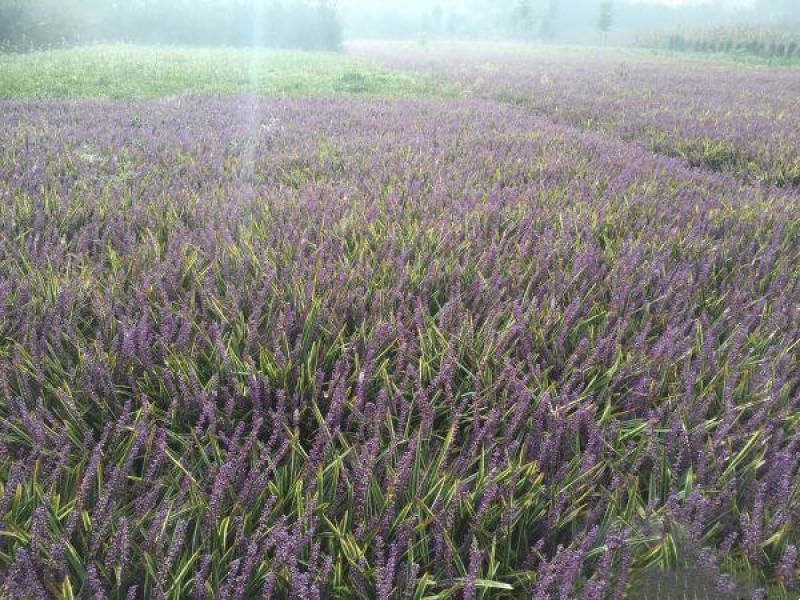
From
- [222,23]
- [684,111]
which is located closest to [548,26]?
[222,23]

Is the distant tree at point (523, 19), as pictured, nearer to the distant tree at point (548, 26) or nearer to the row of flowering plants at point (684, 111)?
the distant tree at point (548, 26)

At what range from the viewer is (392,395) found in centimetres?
181

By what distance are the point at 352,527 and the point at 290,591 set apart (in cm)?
23

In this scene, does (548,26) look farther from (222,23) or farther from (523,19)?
(222,23)

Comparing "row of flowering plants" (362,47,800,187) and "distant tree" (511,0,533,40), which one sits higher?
"distant tree" (511,0,533,40)

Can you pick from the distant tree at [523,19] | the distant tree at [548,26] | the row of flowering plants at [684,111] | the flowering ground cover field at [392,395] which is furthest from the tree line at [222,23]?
the distant tree at [548,26]

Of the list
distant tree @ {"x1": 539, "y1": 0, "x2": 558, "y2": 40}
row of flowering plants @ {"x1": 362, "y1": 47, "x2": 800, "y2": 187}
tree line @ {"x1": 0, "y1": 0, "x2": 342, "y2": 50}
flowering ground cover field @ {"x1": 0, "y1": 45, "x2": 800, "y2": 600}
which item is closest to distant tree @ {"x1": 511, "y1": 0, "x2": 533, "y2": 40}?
distant tree @ {"x1": 539, "y1": 0, "x2": 558, "y2": 40}

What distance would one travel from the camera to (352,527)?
1324 millimetres

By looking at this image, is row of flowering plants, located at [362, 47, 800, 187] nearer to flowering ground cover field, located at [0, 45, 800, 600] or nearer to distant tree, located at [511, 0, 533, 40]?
flowering ground cover field, located at [0, 45, 800, 600]

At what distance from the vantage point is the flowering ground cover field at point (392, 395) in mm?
1186

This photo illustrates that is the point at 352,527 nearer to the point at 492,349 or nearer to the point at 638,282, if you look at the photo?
the point at 492,349

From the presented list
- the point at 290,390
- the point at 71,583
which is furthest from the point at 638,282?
the point at 71,583

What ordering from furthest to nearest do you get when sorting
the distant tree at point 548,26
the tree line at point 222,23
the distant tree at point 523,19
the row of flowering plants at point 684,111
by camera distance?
1. the distant tree at point 548,26
2. the distant tree at point 523,19
3. the tree line at point 222,23
4. the row of flowering plants at point 684,111

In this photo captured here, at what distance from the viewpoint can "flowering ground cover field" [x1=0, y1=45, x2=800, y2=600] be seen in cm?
119
